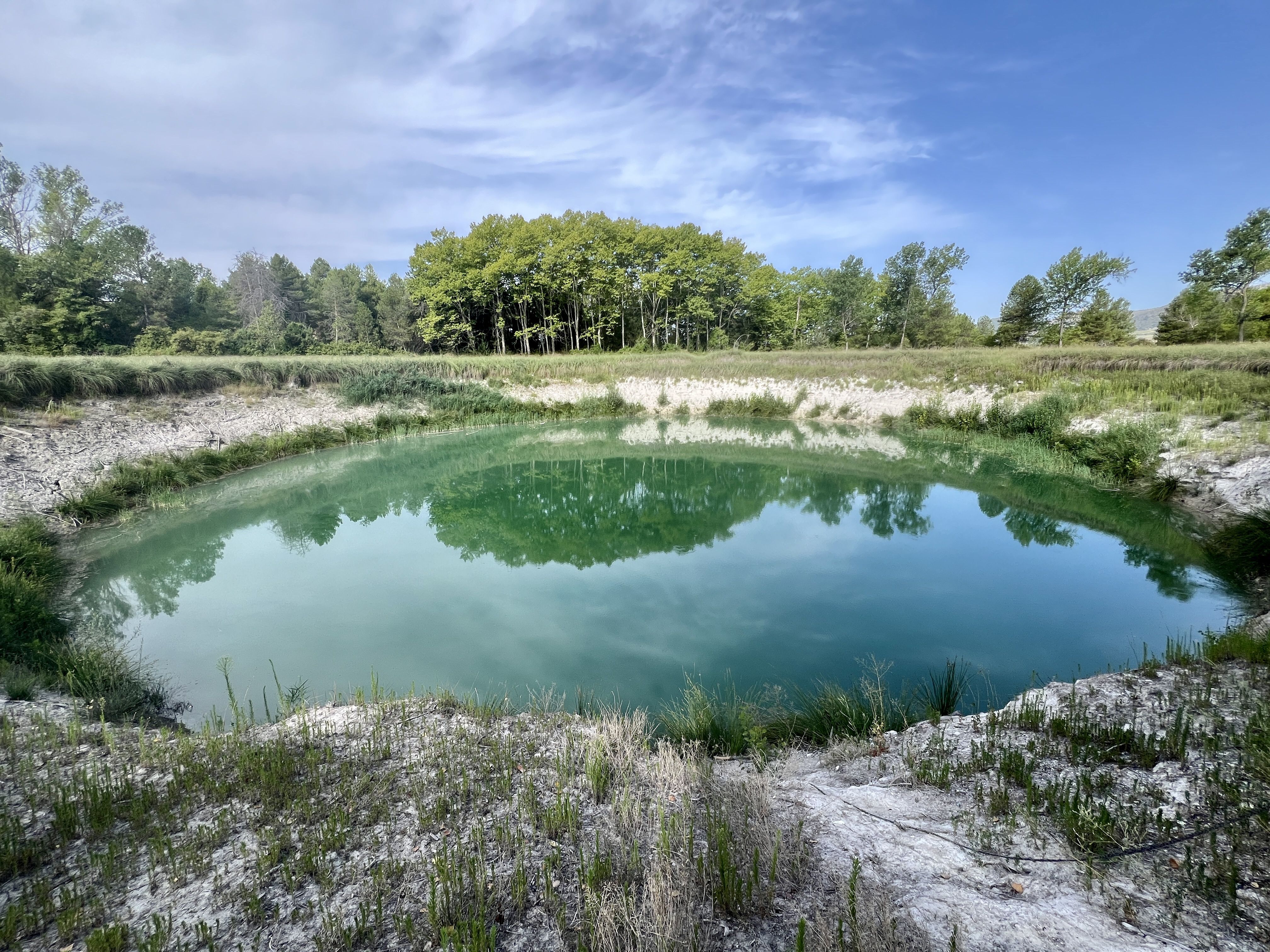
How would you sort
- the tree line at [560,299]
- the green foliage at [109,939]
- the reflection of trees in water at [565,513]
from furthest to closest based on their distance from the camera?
the tree line at [560,299], the reflection of trees in water at [565,513], the green foliage at [109,939]

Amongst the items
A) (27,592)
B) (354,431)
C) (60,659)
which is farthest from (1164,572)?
(354,431)

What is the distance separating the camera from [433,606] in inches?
320

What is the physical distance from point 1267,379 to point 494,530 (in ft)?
70.4

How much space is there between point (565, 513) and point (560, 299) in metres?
42.1

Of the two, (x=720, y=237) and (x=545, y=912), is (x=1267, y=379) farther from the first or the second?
(x=720, y=237)

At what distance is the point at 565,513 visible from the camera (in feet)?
44.1

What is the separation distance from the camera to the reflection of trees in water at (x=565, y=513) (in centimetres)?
951

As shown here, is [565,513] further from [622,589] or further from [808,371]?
[808,371]

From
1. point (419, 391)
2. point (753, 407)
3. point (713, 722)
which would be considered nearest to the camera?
point (713, 722)

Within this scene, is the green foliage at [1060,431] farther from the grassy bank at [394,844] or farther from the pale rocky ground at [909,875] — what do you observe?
the grassy bank at [394,844]

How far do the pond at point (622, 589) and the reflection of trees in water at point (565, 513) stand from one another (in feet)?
0.26

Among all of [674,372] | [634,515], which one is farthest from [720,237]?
[634,515]

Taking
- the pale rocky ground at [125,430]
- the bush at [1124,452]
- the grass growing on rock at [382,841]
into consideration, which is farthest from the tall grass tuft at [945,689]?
the pale rocky ground at [125,430]

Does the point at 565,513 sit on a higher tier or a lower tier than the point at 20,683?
lower
